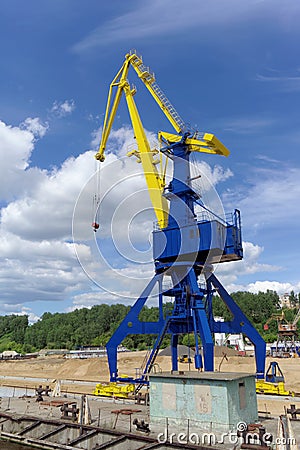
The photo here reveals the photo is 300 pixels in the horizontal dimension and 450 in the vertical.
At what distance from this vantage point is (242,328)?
25.3m

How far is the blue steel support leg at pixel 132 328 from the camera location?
25.5 m

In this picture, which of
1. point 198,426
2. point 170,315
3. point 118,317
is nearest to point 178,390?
point 198,426

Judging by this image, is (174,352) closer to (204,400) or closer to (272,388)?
(272,388)

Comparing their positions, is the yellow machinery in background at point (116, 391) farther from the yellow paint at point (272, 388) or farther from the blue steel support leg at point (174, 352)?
the yellow paint at point (272, 388)

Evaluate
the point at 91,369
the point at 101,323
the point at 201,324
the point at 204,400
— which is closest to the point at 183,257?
the point at 201,324

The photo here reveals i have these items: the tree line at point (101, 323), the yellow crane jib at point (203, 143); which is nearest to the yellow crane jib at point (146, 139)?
the yellow crane jib at point (203, 143)

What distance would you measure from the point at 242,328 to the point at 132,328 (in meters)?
6.74

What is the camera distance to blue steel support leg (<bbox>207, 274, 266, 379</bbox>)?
24953mm

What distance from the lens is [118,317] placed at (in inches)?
4508

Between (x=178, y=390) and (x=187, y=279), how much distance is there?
35.7ft

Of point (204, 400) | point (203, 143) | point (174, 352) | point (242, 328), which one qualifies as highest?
point (203, 143)

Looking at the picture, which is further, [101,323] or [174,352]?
[101,323]

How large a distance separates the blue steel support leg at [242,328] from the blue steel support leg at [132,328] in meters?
3.92

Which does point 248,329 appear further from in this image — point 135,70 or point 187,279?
point 135,70
